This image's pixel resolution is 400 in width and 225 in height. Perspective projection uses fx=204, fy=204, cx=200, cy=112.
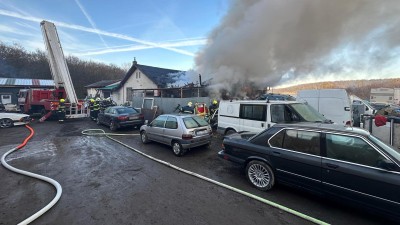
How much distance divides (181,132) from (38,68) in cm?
5050

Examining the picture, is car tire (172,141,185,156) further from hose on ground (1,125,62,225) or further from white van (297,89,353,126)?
white van (297,89,353,126)

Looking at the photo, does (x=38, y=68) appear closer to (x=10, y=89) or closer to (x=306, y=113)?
(x=10, y=89)

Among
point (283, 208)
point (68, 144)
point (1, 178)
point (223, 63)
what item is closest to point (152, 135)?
point (68, 144)

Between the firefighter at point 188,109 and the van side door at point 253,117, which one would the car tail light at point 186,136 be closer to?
the van side door at point 253,117

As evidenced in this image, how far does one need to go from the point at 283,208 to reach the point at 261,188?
786mm

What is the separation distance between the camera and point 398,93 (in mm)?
27438

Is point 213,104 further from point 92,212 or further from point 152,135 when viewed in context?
point 92,212

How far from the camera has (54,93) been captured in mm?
16344

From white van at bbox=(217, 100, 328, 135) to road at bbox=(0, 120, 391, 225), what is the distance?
2.10 metres

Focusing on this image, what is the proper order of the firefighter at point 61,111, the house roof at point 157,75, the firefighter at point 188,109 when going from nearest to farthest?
the firefighter at point 188,109
the firefighter at point 61,111
the house roof at point 157,75

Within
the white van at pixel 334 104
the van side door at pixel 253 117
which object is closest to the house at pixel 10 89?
the van side door at pixel 253 117

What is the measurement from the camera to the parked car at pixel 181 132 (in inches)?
277

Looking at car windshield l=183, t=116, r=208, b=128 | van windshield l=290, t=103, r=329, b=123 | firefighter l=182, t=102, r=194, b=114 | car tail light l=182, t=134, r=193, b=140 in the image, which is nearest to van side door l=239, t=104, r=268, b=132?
van windshield l=290, t=103, r=329, b=123

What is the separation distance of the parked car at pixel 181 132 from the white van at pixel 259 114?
1.42 meters
